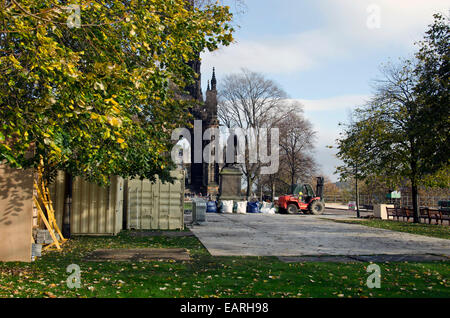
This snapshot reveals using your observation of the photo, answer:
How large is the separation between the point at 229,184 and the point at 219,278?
3155cm

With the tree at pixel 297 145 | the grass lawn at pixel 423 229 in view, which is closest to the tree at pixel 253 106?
the tree at pixel 297 145

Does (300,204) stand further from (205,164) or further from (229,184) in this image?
(205,164)

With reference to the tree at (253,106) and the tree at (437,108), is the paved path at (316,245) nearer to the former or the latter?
the tree at (437,108)

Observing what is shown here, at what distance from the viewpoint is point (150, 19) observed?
8328 millimetres

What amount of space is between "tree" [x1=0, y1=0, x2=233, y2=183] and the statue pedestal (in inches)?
1019

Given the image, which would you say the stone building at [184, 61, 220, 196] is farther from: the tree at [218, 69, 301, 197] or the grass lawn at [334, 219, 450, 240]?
the grass lawn at [334, 219, 450, 240]

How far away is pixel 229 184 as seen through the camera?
130ft

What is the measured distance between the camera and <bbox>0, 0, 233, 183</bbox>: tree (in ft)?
21.3

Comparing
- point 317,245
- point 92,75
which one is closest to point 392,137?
point 317,245

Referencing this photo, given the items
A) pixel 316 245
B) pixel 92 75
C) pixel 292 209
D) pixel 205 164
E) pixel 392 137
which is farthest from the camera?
pixel 205 164

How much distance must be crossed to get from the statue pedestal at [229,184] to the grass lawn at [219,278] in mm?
28414

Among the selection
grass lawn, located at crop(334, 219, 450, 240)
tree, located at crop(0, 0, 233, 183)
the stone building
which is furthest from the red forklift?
tree, located at crop(0, 0, 233, 183)

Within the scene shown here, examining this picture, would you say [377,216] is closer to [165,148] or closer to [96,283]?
[165,148]

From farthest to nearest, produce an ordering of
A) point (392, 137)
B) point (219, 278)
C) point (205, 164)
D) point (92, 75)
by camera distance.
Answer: point (205, 164), point (392, 137), point (219, 278), point (92, 75)
